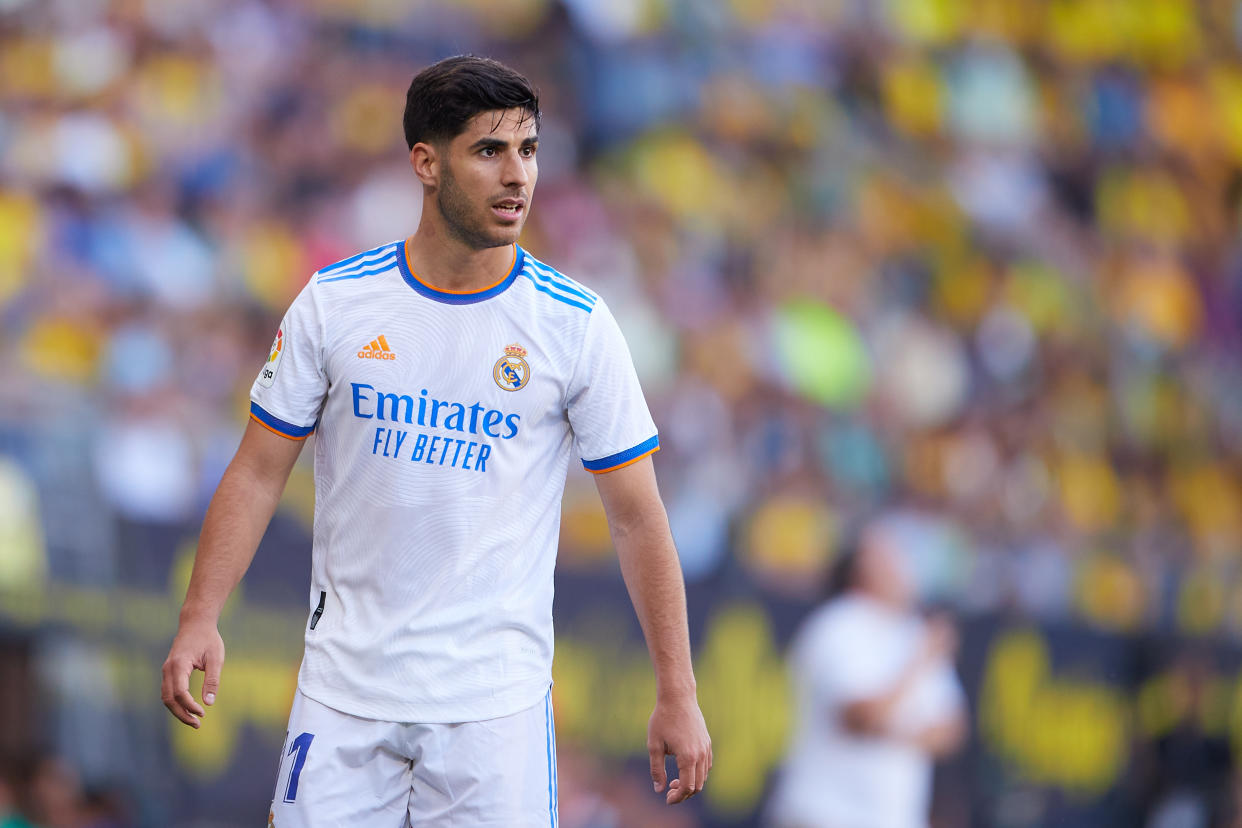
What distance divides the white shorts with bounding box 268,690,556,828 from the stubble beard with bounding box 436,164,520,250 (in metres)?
1.01

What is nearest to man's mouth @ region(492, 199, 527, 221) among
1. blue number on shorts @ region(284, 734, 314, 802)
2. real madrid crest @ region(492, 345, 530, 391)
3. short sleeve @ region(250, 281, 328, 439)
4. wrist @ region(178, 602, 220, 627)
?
real madrid crest @ region(492, 345, 530, 391)

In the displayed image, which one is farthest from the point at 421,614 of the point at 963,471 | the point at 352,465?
the point at 963,471

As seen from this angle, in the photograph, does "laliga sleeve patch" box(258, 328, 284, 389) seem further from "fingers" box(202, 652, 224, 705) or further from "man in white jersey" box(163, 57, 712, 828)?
"fingers" box(202, 652, 224, 705)

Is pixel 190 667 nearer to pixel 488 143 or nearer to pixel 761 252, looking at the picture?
pixel 488 143

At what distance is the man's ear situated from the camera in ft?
10.3

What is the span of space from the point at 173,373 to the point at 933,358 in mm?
5043

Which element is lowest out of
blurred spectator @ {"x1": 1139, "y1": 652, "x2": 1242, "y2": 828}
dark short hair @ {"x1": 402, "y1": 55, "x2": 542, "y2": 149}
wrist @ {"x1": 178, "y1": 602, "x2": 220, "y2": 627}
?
blurred spectator @ {"x1": 1139, "y1": 652, "x2": 1242, "y2": 828}

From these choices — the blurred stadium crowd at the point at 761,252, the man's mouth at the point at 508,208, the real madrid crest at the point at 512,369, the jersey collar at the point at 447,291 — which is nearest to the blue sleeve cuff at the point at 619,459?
the real madrid crest at the point at 512,369

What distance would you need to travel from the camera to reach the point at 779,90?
10.6 m

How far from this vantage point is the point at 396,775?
311 centimetres

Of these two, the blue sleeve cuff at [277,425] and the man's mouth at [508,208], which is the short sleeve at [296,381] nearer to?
the blue sleeve cuff at [277,425]

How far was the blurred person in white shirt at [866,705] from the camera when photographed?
6.46 metres

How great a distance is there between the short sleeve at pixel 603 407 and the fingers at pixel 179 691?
94 centimetres

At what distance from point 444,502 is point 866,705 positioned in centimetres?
378
